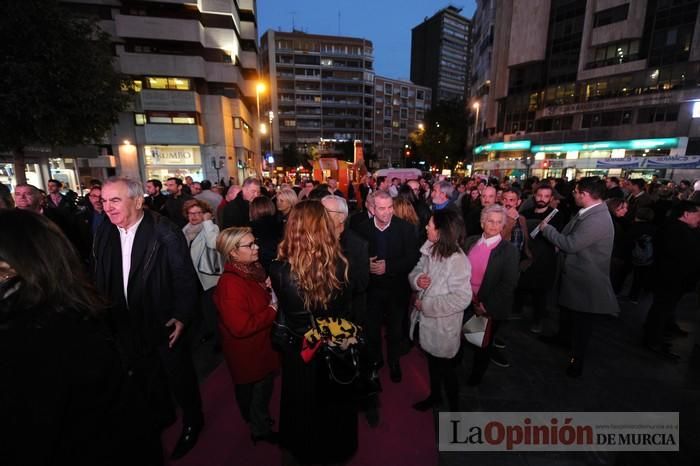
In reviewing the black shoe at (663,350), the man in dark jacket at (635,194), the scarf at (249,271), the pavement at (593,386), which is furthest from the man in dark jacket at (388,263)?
the man in dark jacket at (635,194)

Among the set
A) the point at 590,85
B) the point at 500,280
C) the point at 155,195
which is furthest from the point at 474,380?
the point at 590,85

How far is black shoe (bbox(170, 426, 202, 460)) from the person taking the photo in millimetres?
2691

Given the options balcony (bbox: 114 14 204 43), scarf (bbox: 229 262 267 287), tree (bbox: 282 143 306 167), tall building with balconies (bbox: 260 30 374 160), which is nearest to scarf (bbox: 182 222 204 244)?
scarf (bbox: 229 262 267 287)

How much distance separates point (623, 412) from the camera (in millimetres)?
3100

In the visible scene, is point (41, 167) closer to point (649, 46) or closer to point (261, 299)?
point (261, 299)

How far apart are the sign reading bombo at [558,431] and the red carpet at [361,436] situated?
23 cm

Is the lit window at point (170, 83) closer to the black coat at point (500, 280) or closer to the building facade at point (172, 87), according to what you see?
the building facade at point (172, 87)

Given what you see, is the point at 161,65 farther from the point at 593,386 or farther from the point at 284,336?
the point at 593,386

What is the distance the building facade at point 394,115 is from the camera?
78.4 m

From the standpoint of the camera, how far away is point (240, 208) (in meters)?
5.29

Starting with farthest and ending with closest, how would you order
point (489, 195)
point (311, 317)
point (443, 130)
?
1. point (443, 130)
2. point (489, 195)
3. point (311, 317)

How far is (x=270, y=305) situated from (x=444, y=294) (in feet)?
4.90

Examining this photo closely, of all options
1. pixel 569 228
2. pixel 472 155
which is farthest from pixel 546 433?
pixel 472 155

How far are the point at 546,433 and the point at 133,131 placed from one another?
33070 millimetres
